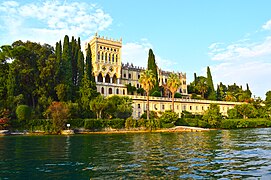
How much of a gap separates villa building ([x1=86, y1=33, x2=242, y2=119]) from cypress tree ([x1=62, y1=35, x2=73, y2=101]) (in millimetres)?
10702

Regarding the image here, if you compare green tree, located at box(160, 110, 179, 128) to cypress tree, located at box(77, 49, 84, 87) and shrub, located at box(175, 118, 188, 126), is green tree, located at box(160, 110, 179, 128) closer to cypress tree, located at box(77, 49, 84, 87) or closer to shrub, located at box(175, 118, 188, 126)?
shrub, located at box(175, 118, 188, 126)

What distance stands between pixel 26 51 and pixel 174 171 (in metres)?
49.9

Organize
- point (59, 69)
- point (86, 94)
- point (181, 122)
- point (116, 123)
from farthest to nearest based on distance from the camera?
Answer: point (181, 122) → point (59, 69) → point (86, 94) → point (116, 123)

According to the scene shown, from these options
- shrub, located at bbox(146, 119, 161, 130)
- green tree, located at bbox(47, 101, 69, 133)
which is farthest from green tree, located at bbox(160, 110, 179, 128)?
green tree, located at bbox(47, 101, 69, 133)

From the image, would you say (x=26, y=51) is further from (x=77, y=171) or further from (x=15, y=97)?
(x=77, y=171)

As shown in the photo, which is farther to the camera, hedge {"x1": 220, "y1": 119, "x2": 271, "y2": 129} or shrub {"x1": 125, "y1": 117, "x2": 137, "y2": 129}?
hedge {"x1": 220, "y1": 119, "x2": 271, "y2": 129}

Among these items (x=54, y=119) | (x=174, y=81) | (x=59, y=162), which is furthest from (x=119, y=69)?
(x=59, y=162)

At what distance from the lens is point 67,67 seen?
60125 mm

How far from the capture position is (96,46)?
249 feet

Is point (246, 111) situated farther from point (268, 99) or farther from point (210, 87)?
point (268, 99)

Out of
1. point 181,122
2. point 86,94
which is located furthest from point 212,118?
point 86,94

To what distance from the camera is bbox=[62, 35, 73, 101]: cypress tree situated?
2214 inches

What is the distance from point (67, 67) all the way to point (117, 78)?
2156 cm

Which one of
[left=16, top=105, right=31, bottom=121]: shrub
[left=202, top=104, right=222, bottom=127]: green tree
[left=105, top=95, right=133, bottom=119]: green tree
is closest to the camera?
[left=16, top=105, right=31, bottom=121]: shrub
